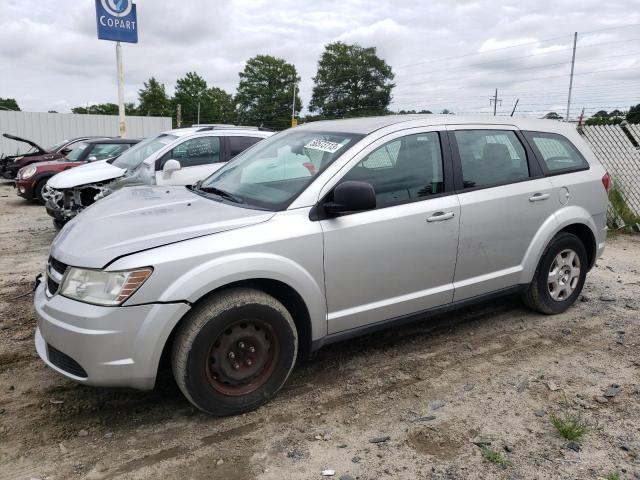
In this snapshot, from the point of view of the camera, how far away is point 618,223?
343 inches

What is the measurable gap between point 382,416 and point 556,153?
9.33ft

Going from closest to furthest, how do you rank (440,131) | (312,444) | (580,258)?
(312,444) < (440,131) < (580,258)

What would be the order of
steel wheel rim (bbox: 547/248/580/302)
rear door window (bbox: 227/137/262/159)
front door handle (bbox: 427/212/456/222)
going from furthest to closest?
1. rear door window (bbox: 227/137/262/159)
2. steel wheel rim (bbox: 547/248/580/302)
3. front door handle (bbox: 427/212/456/222)

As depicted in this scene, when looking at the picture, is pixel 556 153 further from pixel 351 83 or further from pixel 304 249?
pixel 351 83

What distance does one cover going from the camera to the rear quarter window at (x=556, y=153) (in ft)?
14.6

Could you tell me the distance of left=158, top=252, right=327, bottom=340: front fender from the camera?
9.14ft

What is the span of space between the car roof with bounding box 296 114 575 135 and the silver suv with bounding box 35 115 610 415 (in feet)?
0.07

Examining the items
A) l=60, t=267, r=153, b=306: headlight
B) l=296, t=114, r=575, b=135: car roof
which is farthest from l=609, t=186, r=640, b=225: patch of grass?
l=60, t=267, r=153, b=306: headlight

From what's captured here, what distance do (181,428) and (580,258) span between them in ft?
12.2

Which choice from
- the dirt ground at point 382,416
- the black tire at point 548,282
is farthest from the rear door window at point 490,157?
the dirt ground at point 382,416

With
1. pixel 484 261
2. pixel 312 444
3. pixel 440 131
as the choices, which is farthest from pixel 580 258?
pixel 312 444

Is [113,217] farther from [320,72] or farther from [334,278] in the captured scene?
[320,72]

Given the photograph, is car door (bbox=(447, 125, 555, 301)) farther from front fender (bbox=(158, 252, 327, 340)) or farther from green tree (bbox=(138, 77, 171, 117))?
green tree (bbox=(138, 77, 171, 117))

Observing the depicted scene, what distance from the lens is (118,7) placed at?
14.8 m
